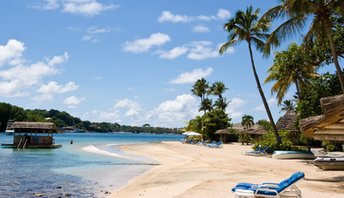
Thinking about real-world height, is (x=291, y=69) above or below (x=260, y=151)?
above

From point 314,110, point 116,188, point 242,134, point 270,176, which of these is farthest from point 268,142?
point 242,134

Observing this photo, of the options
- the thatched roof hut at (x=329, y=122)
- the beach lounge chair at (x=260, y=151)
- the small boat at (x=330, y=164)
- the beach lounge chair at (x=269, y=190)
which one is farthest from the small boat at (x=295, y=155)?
the beach lounge chair at (x=269, y=190)

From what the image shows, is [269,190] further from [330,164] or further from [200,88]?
[200,88]

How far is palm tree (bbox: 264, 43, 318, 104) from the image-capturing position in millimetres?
24781

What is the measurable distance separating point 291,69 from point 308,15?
10.7m

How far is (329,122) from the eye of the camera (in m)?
8.02

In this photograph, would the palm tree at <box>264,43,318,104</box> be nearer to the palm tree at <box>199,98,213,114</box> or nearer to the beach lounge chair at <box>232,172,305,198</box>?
the beach lounge chair at <box>232,172,305,198</box>

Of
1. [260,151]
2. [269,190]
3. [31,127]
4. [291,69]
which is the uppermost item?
[291,69]

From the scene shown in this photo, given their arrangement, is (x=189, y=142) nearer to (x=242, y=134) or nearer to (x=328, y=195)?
(x=242, y=134)

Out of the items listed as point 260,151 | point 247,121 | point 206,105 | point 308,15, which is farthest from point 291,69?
point 206,105

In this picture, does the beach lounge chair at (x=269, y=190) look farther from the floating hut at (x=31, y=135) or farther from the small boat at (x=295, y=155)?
the floating hut at (x=31, y=135)

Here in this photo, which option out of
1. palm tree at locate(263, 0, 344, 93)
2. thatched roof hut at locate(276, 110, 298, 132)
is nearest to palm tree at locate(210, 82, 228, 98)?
thatched roof hut at locate(276, 110, 298, 132)

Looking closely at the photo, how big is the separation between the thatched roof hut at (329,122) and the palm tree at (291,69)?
1117 centimetres

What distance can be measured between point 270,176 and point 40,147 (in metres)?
35.8
